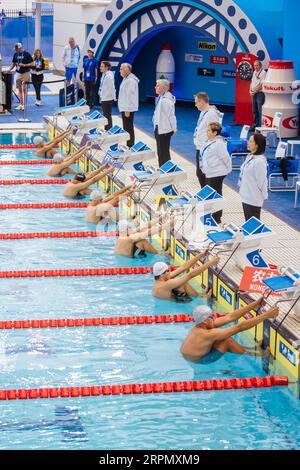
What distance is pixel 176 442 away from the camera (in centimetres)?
632

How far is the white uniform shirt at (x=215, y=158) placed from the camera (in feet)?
33.0

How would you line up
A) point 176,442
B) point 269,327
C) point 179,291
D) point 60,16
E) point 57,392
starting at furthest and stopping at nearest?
point 60,16 → point 179,291 → point 269,327 → point 57,392 → point 176,442

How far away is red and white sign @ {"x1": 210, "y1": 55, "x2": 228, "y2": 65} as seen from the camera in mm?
19812

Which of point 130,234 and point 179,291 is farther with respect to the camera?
point 130,234

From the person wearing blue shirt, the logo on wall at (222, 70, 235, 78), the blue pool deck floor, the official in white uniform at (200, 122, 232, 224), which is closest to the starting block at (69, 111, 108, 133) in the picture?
the blue pool deck floor

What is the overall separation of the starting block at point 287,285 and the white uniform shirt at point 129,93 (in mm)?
7314

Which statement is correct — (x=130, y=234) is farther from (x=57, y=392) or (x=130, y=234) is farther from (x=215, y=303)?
(x=57, y=392)

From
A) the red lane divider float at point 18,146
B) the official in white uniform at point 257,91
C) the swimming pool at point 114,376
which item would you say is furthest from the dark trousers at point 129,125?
the swimming pool at point 114,376

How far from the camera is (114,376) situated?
736 centimetres

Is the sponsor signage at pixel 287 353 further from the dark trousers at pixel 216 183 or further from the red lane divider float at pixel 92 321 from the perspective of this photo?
the dark trousers at pixel 216 183

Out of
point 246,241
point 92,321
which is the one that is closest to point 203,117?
point 246,241

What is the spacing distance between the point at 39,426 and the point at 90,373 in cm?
92
